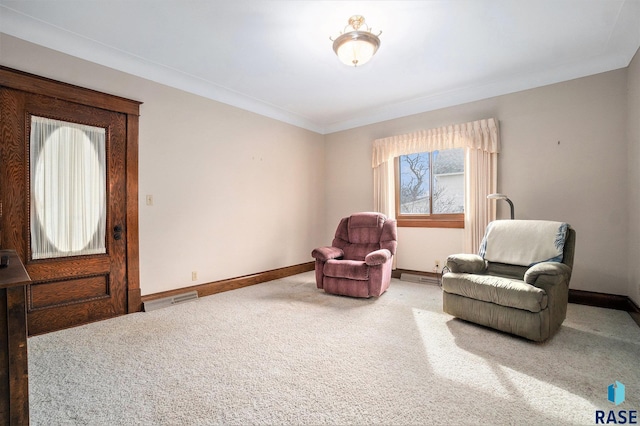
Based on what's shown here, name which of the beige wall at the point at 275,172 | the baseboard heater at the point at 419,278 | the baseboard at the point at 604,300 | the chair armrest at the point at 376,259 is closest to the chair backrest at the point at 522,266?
the beige wall at the point at 275,172

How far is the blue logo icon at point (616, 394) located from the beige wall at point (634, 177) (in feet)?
5.50

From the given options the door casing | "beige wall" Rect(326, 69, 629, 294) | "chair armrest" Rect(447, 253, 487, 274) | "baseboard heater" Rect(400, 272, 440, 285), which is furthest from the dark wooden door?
"beige wall" Rect(326, 69, 629, 294)

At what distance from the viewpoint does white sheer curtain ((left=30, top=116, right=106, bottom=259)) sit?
2.67 metres

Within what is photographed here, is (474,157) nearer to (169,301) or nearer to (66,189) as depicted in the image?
(169,301)

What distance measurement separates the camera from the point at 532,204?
3703 mm

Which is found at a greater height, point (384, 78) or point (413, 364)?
point (384, 78)

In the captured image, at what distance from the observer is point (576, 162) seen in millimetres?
3438

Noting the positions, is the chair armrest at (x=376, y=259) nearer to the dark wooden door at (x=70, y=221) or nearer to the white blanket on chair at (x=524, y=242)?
the white blanket on chair at (x=524, y=242)

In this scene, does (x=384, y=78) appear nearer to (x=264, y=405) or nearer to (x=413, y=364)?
(x=413, y=364)

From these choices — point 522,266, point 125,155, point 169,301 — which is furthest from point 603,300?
point 125,155

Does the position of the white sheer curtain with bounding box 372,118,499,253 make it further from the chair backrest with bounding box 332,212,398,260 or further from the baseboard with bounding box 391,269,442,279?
the chair backrest with bounding box 332,212,398,260

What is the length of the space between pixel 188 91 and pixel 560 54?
13.9ft

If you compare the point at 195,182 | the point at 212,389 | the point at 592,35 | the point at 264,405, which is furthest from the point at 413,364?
the point at 592,35

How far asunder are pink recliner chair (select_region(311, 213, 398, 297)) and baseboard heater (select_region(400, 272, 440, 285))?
0.73 metres
